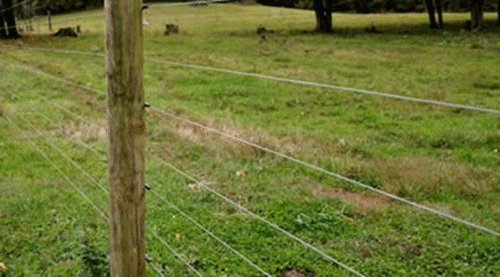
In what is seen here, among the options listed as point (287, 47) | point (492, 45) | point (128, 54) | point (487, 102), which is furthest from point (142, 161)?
point (492, 45)

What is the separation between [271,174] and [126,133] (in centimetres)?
353

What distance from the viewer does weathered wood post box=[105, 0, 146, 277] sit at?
207 cm

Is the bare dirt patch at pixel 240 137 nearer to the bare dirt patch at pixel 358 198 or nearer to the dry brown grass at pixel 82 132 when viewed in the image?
the dry brown grass at pixel 82 132

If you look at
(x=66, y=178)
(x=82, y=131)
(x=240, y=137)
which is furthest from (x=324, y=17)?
(x=66, y=178)

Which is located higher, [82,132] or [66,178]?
[82,132]

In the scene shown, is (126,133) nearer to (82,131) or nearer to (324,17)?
(82,131)

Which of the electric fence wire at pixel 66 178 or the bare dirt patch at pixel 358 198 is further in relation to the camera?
the bare dirt patch at pixel 358 198

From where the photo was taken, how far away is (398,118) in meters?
8.59

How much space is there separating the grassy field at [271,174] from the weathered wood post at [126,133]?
1.09 meters

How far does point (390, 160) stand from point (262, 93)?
478 centimetres

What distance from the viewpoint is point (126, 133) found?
7.29 feet

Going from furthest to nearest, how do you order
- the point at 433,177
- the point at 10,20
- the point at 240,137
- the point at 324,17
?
1. the point at 324,17
2. the point at 10,20
3. the point at 240,137
4. the point at 433,177

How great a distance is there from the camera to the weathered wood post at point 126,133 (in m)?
2.07

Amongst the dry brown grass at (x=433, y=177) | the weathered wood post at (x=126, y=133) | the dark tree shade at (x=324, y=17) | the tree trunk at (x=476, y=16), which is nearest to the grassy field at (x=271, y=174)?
the dry brown grass at (x=433, y=177)
